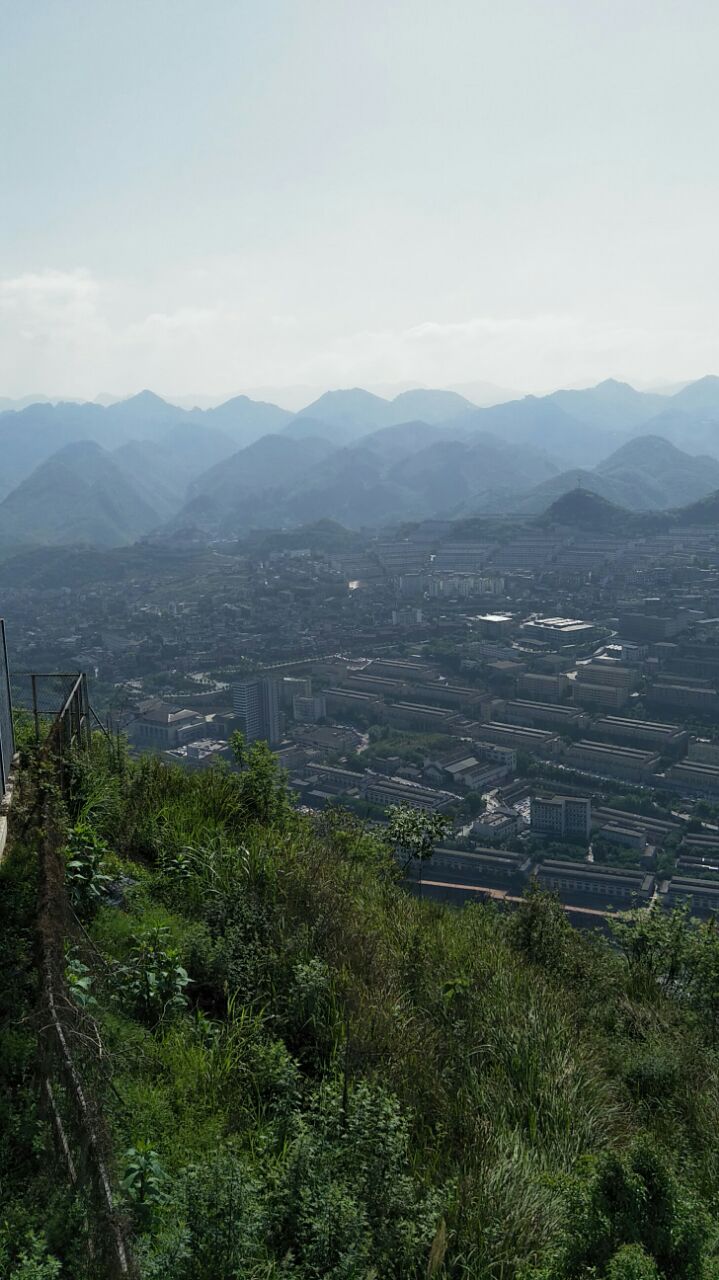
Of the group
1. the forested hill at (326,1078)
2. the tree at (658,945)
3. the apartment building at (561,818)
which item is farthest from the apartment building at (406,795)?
the forested hill at (326,1078)

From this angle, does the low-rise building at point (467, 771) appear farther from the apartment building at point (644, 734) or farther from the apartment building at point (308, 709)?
the apartment building at point (308, 709)

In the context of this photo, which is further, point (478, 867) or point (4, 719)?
point (478, 867)

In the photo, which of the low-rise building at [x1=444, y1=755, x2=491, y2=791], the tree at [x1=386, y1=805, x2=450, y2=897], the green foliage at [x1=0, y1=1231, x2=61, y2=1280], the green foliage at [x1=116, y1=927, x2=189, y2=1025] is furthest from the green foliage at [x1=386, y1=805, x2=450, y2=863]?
the low-rise building at [x1=444, y1=755, x2=491, y2=791]

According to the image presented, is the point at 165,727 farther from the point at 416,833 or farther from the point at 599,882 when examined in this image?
the point at 416,833

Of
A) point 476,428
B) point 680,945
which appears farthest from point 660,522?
point 476,428

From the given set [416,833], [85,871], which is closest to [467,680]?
[416,833]
